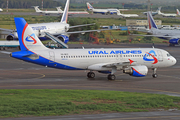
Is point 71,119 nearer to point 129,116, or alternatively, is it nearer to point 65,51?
point 129,116

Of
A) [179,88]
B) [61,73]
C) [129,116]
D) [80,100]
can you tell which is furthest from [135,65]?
[129,116]

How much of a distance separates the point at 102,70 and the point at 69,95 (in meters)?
14.0

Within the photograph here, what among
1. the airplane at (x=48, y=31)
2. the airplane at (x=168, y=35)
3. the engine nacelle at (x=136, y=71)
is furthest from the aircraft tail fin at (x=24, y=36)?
the airplane at (x=168, y=35)

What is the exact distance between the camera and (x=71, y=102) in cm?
2823

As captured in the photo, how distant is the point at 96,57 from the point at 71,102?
18.2m

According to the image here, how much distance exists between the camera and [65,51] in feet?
150

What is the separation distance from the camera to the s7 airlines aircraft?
43719 millimetres

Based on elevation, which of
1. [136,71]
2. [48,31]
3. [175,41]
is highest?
[48,31]

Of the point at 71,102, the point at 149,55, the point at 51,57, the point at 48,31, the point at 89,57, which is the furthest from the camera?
the point at 48,31

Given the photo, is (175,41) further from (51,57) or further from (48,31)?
(51,57)

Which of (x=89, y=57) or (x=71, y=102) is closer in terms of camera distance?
(x=71, y=102)

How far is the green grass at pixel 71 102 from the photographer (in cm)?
2544

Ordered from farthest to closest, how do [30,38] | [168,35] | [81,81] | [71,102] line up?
[168,35] < [30,38] < [81,81] < [71,102]

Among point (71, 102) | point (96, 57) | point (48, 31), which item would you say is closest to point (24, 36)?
point (96, 57)
